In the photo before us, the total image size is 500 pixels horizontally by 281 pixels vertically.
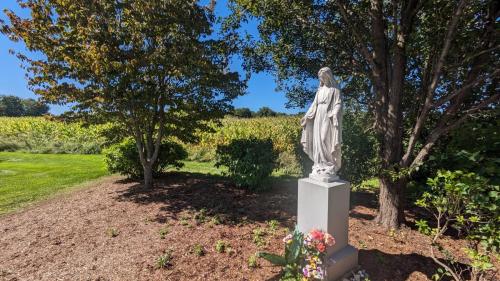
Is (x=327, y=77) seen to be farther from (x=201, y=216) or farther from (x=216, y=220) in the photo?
(x=201, y=216)

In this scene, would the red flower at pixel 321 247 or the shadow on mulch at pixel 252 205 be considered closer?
the red flower at pixel 321 247

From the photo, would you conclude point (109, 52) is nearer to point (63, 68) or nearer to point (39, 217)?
point (63, 68)

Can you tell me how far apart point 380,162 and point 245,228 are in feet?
10.4

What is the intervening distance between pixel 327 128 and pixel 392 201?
2698 millimetres

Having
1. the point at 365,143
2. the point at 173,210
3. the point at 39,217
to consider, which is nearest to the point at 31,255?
the point at 39,217

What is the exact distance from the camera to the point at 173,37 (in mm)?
6410

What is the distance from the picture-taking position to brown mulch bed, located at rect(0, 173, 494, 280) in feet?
13.4

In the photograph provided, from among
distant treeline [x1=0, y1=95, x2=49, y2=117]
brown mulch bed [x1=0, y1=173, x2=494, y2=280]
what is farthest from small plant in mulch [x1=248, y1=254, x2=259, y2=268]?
distant treeline [x1=0, y1=95, x2=49, y2=117]

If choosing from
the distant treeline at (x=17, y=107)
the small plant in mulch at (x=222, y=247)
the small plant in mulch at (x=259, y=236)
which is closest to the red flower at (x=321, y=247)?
the small plant in mulch at (x=259, y=236)

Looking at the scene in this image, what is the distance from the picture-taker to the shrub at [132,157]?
28.7ft

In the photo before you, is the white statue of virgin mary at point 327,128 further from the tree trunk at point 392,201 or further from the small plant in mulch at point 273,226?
the tree trunk at point 392,201

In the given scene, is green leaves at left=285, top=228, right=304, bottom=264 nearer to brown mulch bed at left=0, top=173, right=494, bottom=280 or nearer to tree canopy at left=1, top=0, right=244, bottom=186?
brown mulch bed at left=0, top=173, right=494, bottom=280

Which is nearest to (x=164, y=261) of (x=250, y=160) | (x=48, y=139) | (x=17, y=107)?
(x=250, y=160)

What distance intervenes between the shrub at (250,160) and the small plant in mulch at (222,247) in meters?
2.81
